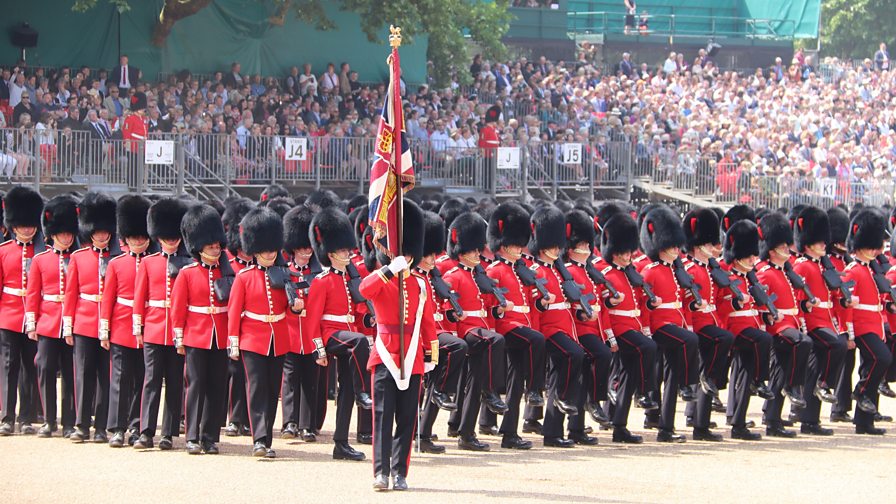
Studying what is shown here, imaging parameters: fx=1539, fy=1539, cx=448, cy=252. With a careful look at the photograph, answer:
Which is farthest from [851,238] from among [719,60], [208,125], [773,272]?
[719,60]

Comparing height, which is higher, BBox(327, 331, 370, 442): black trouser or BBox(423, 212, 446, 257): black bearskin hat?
BBox(423, 212, 446, 257): black bearskin hat

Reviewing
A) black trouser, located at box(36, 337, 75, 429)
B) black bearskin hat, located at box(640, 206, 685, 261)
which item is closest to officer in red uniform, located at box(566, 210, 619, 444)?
black bearskin hat, located at box(640, 206, 685, 261)

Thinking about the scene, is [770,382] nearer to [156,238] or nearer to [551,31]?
[156,238]

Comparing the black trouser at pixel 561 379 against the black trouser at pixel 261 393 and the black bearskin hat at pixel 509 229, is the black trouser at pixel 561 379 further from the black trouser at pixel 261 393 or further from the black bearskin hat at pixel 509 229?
the black trouser at pixel 261 393

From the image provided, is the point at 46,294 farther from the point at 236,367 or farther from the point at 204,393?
the point at 204,393

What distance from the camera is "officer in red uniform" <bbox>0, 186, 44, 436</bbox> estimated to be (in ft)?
34.0

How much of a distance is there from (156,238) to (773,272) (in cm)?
452

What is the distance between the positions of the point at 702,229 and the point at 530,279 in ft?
5.24

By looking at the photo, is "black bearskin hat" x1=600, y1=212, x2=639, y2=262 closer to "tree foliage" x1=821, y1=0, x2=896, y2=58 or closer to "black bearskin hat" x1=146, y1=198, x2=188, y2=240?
"black bearskin hat" x1=146, y1=198, x2=188, y2=240

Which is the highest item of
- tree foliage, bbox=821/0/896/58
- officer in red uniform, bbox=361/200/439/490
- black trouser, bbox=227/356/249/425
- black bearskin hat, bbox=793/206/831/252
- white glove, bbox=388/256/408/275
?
tree foliage, bbox=821/0/896/58

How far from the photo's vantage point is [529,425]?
1104 centimetres

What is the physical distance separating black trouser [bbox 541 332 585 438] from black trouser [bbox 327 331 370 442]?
146 centimetres

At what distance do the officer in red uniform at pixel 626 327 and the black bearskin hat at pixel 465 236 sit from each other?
0.96 meters

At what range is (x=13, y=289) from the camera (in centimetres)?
1045
